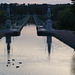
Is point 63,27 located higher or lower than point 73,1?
lower

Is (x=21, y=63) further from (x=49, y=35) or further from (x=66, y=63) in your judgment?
(x=49, y=35)

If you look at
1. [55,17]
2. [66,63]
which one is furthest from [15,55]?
[55,17]

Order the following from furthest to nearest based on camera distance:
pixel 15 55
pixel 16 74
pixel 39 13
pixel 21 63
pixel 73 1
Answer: pixel 39 13 → pixel 73 1 → pixel 15 55 → pixel 21 63 → pixel 16 74

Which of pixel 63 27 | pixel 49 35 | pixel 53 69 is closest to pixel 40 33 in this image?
pixel 49 35

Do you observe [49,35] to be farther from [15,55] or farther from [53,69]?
[53,69]

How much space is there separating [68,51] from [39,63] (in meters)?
5.39

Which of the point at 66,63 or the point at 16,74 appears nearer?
the point at 16,74

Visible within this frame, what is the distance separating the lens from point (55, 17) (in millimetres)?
86625

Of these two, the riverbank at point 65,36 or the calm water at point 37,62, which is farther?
the riverbank at point 65,36

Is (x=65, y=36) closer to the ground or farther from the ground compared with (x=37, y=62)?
closer to the ground

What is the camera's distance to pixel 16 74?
16688 millimetres

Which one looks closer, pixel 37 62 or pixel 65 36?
pixel 37 62

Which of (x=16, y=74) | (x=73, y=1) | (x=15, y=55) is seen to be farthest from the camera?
(x=73, y=1)

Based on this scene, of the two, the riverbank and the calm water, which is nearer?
the calm water
